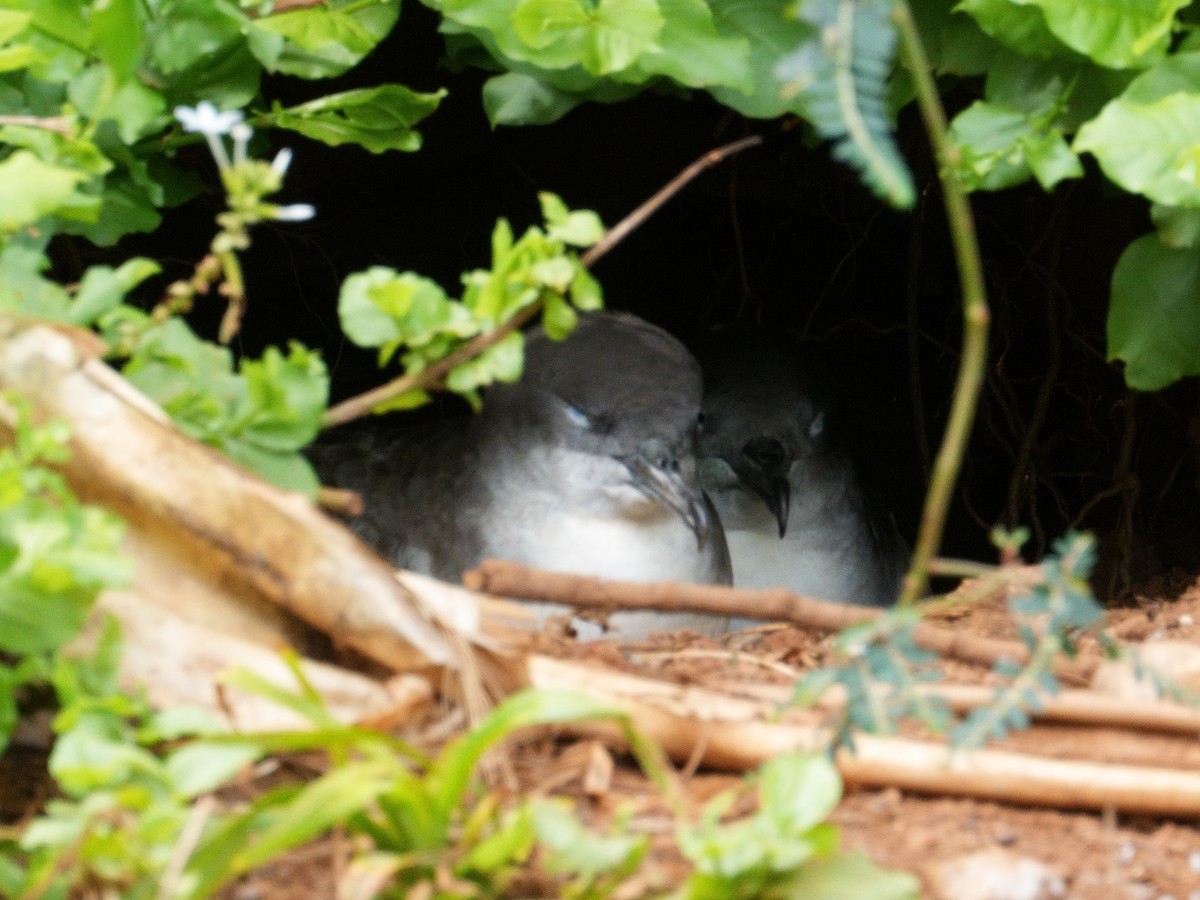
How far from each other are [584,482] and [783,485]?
1.05 meters

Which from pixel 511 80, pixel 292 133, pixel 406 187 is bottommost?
pixel 406 187

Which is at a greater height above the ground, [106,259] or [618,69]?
[618,69]

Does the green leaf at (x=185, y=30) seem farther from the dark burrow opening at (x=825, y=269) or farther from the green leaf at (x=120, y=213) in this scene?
the dark burrow opening at (x=825, y=269)

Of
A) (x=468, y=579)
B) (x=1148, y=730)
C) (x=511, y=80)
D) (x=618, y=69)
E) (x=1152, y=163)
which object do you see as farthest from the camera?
(x=511, y=80)

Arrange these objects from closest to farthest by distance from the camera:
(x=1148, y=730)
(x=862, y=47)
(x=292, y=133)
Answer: (x=862, y=47) < (x=1148, y=730) < (x=292, y=133)

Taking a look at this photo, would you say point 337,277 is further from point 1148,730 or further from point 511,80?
point 1148,730

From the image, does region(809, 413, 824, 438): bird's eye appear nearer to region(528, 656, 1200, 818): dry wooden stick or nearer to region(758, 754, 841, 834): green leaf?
region(528, 656, 1200, 818): dry wooden stick

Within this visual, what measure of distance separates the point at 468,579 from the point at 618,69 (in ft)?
3.47

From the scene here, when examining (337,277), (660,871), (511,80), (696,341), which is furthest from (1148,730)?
(337,277)

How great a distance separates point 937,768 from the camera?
6.64 feet

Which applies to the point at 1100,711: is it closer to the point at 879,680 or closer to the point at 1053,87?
the point at 879,680

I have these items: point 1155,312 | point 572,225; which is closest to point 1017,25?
point 1155,312

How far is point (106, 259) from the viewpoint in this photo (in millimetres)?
4520

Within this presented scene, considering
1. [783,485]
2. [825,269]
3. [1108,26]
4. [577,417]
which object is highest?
[1108,26]
